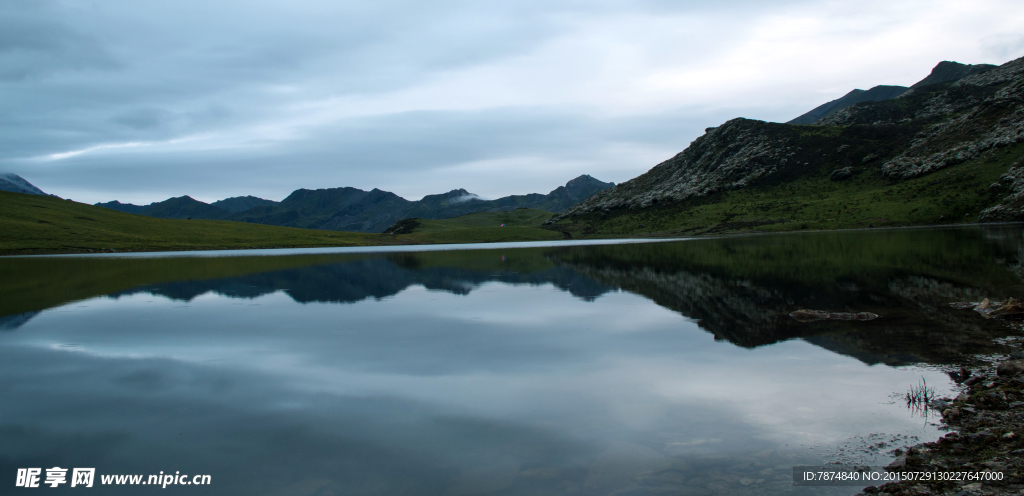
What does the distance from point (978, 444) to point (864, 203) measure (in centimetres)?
17086

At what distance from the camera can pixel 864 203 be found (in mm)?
150000

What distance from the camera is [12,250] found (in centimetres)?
11088

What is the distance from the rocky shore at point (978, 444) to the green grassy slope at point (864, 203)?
140 metres

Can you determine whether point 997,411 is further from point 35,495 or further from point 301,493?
point 35,495

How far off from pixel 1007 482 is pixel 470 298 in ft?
99.7

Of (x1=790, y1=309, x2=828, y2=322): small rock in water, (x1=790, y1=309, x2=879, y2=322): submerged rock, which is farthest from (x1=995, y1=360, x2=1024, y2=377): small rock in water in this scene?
(x1=790, y1=309, x2=828, y2=322): small rock in water

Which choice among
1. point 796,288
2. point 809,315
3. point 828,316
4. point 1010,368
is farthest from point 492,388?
point 796,288

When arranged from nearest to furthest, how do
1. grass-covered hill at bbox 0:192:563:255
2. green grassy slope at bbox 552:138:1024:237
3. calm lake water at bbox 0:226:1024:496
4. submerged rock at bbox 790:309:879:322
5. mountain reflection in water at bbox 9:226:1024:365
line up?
calm lake water at bbox 0:226:1024:496 → mountain reflection in water at bbox 9:226:1024:365 → submerged rock at bbox 790:309:879:322 → grass-covered hill at bbox 0:192:563:255 → green grassy slope at bbox 552:138:1024:237

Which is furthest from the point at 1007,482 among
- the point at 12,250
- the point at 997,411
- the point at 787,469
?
the point at 12,250

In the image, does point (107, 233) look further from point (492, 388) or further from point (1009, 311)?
point (1009, 311)

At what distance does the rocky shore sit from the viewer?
798 centimetres

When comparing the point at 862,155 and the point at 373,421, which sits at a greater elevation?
the point at 862,155

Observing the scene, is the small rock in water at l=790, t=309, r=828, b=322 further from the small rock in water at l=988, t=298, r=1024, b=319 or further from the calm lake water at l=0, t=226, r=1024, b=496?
the small rock in water at l=988, t=298, r=1024, b=319

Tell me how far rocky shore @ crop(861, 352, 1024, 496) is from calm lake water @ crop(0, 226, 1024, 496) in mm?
483
